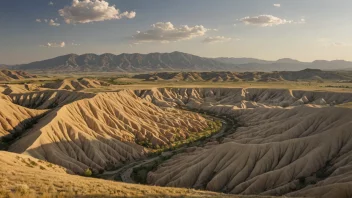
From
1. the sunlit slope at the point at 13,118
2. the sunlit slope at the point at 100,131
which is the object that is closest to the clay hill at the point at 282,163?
the sunlit slope at the point at 100,131

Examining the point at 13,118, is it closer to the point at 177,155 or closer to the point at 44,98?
the point at 44,98

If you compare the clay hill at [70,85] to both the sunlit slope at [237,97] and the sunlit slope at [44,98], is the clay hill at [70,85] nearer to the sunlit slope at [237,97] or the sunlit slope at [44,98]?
the sunlit slope at [237,97]

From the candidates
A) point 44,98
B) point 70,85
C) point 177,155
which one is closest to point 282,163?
point 177,155

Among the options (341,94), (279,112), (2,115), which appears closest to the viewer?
(2,115)

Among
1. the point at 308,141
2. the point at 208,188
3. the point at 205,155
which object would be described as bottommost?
the point at 208,188

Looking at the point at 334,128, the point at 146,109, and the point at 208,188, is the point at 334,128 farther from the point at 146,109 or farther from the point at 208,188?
the point at 146,109

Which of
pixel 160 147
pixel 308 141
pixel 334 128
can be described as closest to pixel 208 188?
pixel 308 141

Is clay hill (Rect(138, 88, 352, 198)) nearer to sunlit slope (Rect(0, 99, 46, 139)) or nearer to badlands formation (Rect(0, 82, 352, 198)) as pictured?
badlands formation (Rect(0, 82, 352, 198))
